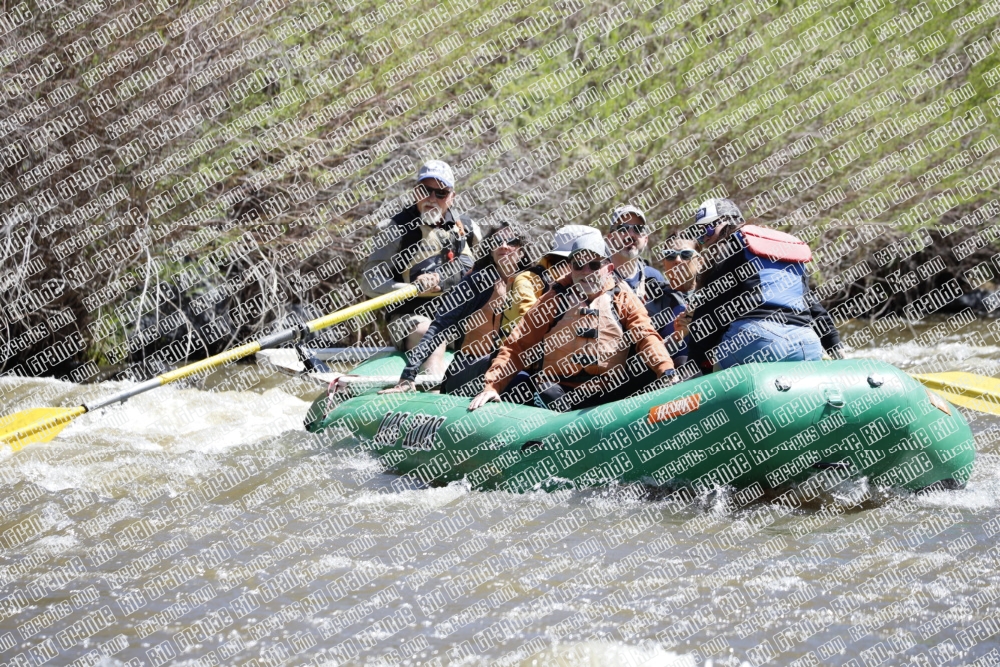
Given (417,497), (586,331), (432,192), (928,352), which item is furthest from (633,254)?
(928,352)

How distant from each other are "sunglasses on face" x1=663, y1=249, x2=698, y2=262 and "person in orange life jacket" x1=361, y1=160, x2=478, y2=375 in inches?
51.6

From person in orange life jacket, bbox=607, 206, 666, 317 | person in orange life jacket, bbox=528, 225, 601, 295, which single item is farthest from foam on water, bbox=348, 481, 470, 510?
person in orange life jacket, bbox=607, 206, 666, 317

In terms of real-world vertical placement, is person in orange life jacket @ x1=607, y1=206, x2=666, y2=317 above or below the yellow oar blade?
above

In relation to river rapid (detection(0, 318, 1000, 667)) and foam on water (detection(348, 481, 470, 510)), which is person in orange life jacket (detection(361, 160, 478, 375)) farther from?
foam on water (detection(348, 481, 470, 510))

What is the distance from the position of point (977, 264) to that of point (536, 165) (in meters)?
4.59

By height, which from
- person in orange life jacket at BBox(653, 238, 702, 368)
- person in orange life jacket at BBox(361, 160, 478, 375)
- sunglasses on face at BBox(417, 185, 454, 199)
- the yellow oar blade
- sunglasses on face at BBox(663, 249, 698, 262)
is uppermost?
sunglasses on face at BBox(417, 185, 454, 199)

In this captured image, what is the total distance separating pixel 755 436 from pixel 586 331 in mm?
1000

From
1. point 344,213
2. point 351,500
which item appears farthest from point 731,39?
point 351,500

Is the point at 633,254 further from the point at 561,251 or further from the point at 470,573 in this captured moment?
the point at 470,573

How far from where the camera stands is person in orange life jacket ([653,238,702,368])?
5.68 metres

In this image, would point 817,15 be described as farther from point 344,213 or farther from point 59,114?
point 59,114

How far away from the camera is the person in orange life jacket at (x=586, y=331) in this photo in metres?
5.00

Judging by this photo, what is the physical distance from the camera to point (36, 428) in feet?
19.7

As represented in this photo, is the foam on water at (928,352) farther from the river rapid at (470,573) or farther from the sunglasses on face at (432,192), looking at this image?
the sunglasses on face at (432,192)
